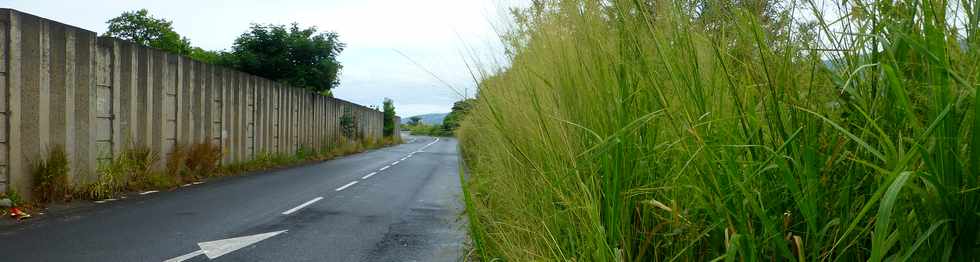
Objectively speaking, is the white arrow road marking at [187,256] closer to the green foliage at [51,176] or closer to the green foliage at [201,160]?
the green foliage at [51,176]

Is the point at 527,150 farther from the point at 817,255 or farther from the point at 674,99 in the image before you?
the point at 817,255

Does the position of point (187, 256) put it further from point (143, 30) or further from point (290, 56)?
point (143, 30)

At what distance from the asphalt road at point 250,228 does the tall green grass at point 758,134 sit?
9.63 ft

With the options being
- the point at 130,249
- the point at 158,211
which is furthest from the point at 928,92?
the point at 158,211

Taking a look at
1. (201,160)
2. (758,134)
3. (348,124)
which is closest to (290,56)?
(348,124)

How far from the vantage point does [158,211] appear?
7.93 metres

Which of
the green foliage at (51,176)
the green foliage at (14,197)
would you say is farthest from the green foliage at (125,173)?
the green foliage at (14,197)

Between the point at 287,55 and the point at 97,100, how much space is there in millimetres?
16019

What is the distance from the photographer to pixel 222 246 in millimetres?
5746

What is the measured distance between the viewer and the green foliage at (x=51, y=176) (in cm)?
861

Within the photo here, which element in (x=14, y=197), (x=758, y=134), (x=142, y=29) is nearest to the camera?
(x=758, y=134)

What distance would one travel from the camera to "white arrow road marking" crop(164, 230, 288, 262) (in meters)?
5.32

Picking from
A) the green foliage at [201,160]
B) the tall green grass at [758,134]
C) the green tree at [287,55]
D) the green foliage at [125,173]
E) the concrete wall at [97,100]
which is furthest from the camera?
the green tree at [287,55]

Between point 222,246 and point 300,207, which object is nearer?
point 222,246
